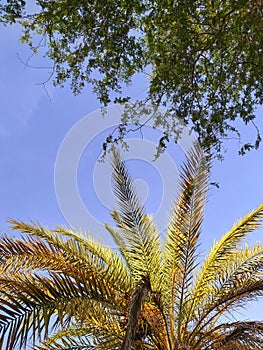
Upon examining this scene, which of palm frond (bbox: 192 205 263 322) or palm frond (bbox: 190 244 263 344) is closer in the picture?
palm frond (bbox: 190 244 263 344)

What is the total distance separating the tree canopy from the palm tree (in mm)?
1463

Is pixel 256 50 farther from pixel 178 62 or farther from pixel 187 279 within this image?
pixel 187 279

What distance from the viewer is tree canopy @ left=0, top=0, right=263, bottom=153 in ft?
18.0

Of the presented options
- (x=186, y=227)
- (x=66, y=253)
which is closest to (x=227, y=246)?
(x=186, y=227)

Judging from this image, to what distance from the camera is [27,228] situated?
8.18 m

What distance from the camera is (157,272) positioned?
8438 mm

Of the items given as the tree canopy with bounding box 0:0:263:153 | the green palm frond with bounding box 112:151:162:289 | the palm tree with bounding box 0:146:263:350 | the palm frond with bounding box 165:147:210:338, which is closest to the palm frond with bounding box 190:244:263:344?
the palm tree with bounding box 0:146:263:350

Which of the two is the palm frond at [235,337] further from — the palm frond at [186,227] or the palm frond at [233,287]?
the palm frond at [186,227]

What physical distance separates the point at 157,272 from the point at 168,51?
4.15m

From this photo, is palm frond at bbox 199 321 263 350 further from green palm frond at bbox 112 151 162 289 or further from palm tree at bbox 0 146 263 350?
green palm frond at bbox 112 151 162 289

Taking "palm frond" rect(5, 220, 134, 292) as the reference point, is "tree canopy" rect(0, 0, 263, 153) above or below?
above

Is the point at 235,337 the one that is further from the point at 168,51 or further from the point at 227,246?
the point at 168,51

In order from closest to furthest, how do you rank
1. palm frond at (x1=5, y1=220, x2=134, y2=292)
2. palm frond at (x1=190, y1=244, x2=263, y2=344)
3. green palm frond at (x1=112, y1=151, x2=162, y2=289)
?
palm frond at (x1=5, y1=220, x2=134, y2=292), palm frond at (x1=190, y1=244, x2=263, y2=344), green palm frond at (x1=112, y1=151, x2=162, y2=289)

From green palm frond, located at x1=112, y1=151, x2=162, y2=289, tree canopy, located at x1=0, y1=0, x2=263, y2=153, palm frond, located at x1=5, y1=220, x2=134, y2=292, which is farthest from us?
green palm frond, located at x1=112, y1=151, x2=162, y2=289
